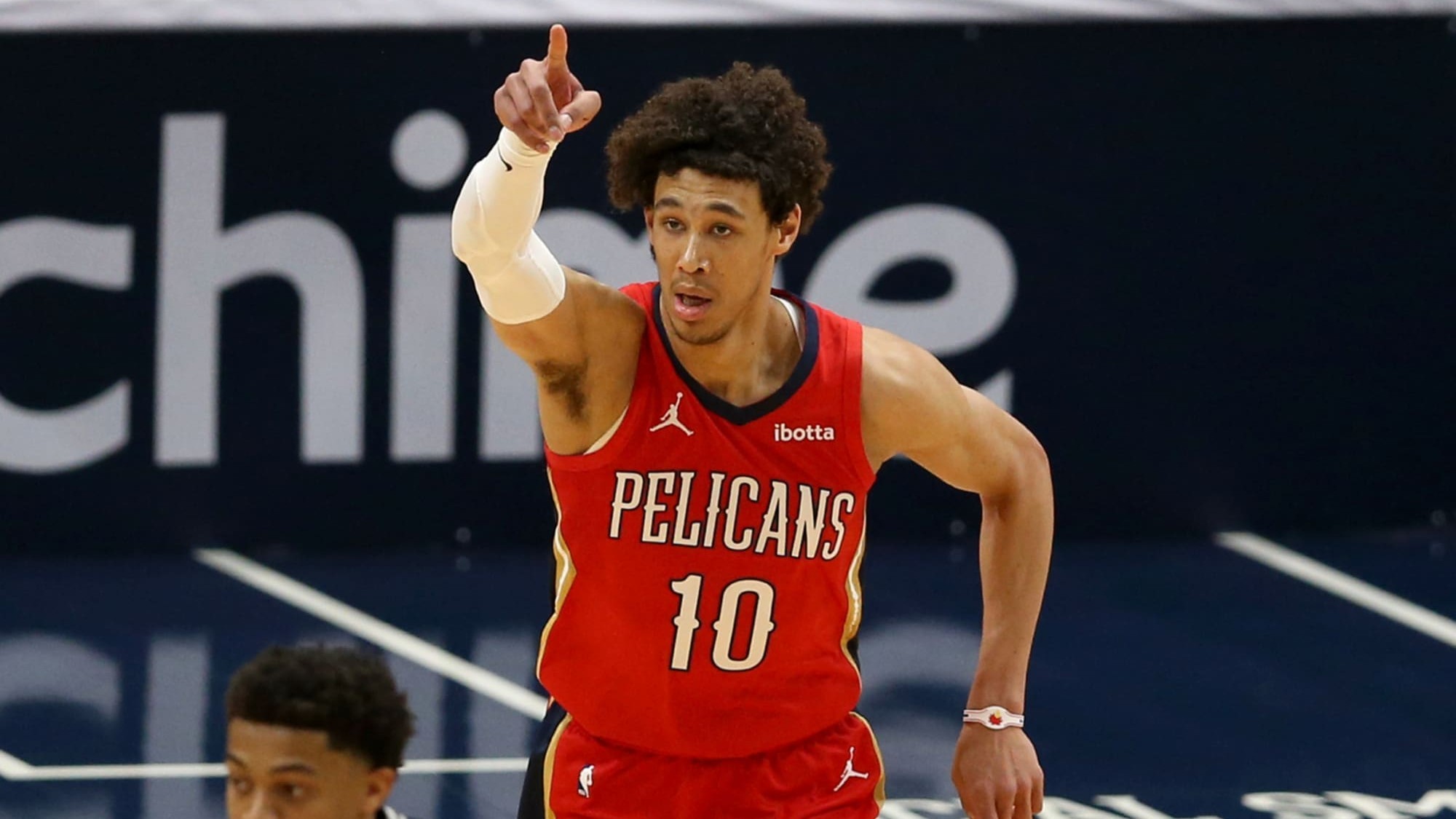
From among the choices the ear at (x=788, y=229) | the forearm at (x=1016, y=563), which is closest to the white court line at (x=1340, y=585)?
the forearm at (x=1016, y=563)

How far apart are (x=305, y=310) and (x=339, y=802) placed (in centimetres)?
531

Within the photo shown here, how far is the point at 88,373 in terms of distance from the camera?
8844 millimetres

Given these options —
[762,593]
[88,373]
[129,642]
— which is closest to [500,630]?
[129,642]

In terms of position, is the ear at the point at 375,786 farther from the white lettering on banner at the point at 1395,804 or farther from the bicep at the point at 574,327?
the white lettering on banner at the point at 1395,804

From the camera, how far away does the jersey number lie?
468 centimetres

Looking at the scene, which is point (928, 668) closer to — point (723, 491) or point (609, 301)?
point (723, 491)

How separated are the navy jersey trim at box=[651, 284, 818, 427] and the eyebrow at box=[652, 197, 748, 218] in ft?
0.52

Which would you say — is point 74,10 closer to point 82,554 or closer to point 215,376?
point 215,376

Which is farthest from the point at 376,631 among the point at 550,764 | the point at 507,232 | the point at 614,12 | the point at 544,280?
the point at 507,232

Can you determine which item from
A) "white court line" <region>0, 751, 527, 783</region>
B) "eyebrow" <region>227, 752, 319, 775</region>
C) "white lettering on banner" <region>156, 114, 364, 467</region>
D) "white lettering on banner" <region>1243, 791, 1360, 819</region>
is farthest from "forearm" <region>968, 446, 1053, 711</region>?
"white lettering on banner" <region>156, 114, 364, 467</region>

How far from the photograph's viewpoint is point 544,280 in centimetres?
433

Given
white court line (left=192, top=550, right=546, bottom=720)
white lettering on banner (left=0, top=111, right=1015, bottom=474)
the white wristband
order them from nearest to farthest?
the white wristband, white court line (left=192, top=550, right=546, bottom=720), white lettering on banner (left=0, top=111, right=1015, bottom=474)

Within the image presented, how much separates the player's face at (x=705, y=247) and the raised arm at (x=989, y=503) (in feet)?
1.16

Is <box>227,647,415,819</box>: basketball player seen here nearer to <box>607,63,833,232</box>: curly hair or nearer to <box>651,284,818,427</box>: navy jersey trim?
<box>651,284,818,427</box>: navy jersey trim
